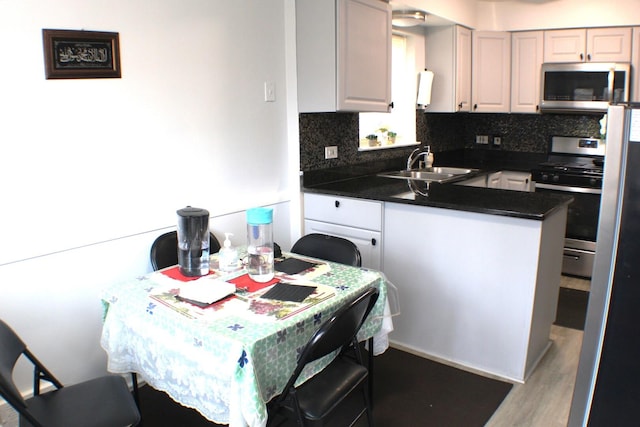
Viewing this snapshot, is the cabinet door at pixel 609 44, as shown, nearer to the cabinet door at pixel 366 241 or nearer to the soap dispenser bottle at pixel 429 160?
the soap dispenser bottle at pixel 429 160

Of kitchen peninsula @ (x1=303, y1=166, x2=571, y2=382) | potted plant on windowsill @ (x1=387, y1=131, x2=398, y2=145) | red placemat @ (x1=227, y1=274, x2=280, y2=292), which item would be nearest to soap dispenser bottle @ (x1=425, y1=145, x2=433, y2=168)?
potted plant on windowsill @ (x1=387, y1=131, x2=398, y2=145)

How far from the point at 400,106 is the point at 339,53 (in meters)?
1.57

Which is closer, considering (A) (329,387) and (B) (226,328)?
(B) (226,328)

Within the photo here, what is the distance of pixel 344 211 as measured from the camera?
131 inches

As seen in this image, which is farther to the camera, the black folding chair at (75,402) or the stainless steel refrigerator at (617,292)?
the black folding chair at (75,402)

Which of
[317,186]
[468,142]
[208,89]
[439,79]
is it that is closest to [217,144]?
[208,89]

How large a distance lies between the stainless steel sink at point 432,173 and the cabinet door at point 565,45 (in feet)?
4.18

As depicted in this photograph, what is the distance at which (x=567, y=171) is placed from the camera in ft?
14.6

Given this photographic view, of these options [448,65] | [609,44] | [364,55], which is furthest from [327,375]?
[609,44]

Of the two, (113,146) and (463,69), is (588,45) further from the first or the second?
(113,146)

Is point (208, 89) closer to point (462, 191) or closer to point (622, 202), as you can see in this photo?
point (462, 191)

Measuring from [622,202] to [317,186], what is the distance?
7.49ft

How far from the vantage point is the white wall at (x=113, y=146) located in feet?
7.20

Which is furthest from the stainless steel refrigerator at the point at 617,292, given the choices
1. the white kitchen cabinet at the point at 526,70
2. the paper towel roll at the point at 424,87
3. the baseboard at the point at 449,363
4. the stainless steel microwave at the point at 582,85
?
the white kitchen cabinet at the point at 526,70
